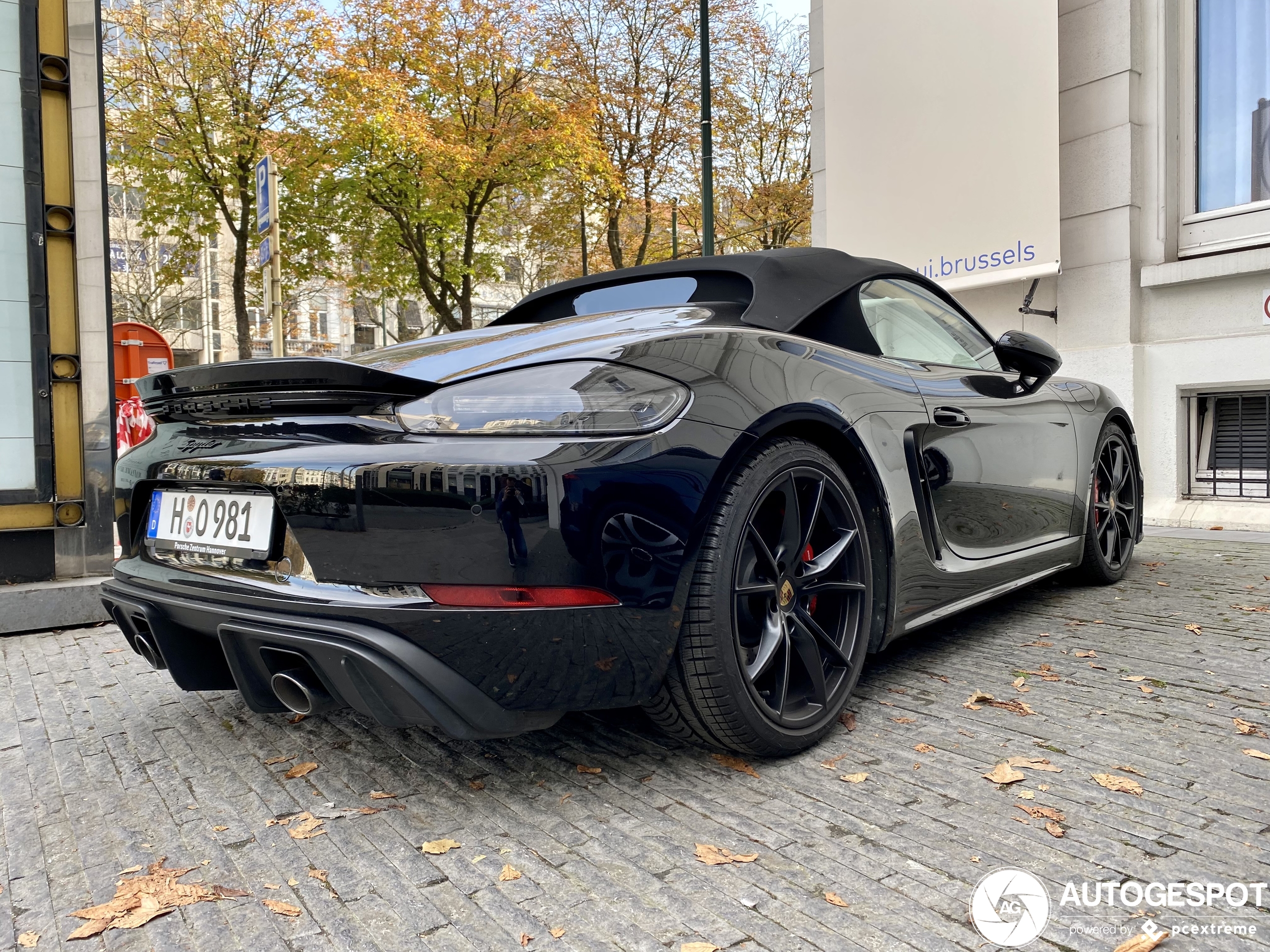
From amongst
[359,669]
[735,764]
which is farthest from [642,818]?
[359,669]

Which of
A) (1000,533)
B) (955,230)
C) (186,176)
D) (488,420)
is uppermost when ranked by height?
(186,176)

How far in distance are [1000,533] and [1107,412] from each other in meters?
1.51

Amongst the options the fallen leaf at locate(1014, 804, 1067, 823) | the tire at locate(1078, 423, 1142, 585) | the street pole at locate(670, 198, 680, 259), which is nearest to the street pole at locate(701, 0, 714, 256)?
the tire at locate(1078, 423, 1142, 585)

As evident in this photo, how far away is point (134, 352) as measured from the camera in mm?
8797

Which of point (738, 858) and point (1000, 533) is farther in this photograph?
point (1000, 533)

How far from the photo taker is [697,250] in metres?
25.2

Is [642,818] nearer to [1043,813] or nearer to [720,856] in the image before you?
[720,856]

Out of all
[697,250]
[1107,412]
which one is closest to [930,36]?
[1107,412]

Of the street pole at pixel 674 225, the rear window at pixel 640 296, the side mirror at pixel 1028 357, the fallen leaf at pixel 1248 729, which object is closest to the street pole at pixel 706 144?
the street pole at pixel 674 225

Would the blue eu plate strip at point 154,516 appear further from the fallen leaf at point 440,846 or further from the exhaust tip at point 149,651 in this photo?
the fallen leaf at point 440,846

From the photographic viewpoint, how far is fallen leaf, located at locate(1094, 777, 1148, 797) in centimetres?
215

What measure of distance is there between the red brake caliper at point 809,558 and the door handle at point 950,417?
747 millimetres

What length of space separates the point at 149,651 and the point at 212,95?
64.9ft

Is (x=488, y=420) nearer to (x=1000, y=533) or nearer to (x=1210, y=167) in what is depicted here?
(x=1000, y=533)
